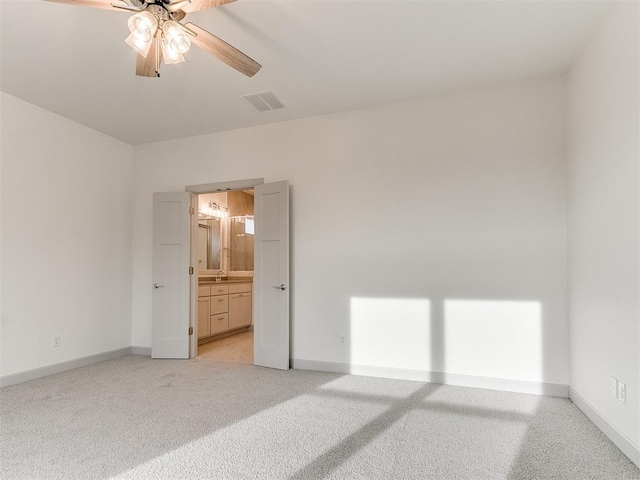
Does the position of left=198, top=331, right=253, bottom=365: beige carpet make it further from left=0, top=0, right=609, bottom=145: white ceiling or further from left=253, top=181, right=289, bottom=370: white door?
left=0, top=0, right=609, bottom=145: white ceiling

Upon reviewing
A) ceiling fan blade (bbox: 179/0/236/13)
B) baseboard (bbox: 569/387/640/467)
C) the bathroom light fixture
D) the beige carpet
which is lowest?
the beige carpet

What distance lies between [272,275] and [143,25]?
272 centimetres

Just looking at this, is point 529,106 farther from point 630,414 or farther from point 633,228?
point 630,414

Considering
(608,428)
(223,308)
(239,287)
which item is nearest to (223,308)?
(223,308)

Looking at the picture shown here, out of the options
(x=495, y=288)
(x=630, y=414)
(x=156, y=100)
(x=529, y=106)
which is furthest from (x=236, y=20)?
(x=630, y=414)

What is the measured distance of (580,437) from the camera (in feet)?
7.89

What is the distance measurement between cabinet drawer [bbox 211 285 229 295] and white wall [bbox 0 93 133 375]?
1.16 metres

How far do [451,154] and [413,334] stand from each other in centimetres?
178

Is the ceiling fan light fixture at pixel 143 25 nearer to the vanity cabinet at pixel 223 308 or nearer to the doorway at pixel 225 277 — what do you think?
the doorway at pixel 225 277

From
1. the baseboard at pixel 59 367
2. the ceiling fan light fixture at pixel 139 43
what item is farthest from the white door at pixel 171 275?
the ceiling fan light fixture at pixel 139 43

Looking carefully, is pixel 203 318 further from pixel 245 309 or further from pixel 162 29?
pixel 162 29

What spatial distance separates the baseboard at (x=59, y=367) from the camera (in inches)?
140

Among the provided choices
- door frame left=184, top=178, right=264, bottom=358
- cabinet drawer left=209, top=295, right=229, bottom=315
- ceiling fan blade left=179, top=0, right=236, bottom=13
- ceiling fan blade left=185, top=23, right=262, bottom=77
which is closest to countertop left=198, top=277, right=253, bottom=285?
cabinet drawer left=209, top=295, right=229, bottom=315

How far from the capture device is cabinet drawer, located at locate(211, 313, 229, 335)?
221 inches
